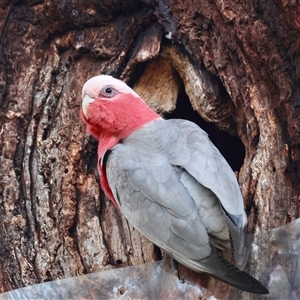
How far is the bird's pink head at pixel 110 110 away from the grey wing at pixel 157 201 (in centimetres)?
16

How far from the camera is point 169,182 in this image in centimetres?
209

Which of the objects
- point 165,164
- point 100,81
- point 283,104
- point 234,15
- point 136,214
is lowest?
point 136,214

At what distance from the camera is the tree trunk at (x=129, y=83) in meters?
2.27

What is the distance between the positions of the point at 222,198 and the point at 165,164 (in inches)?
11.8

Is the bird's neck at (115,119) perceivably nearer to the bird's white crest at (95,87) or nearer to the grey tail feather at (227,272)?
the bird's white crest at (95,87)

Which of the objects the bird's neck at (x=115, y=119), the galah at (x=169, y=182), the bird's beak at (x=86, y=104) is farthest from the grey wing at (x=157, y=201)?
the bird's beak at (x=86, y=104)

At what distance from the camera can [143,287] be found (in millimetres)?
2066

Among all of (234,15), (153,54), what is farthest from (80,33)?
(234,15)

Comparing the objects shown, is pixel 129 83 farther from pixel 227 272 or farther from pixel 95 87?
pixel 227 272

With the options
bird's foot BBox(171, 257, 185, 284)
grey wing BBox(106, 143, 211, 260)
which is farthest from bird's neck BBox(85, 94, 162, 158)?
bird's foot BBox(171, 257, 185, 284)

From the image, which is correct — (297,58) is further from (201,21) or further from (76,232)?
(76,232)

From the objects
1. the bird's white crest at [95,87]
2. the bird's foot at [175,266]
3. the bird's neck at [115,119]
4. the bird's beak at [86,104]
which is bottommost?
the bird's foot at [175,266]

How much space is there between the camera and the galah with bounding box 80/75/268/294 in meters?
1.93

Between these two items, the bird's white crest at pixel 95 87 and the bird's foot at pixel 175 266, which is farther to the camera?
the bird's white crest at pixel 95 87
